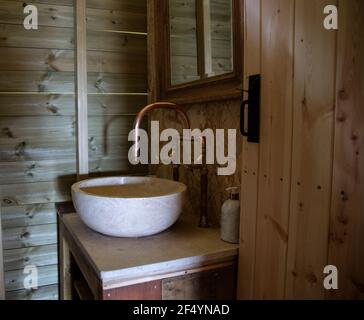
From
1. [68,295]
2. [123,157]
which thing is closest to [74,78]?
[123,157]

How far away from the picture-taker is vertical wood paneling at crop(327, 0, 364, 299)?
2.32 ft

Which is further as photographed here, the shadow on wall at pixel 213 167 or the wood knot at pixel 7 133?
the wood knot at pixel 7 133

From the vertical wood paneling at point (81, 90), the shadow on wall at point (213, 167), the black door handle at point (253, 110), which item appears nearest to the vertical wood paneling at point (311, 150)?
the black door handle at point (253, 110)

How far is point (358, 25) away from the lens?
2.29ft

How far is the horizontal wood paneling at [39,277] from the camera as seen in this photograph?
1.76m

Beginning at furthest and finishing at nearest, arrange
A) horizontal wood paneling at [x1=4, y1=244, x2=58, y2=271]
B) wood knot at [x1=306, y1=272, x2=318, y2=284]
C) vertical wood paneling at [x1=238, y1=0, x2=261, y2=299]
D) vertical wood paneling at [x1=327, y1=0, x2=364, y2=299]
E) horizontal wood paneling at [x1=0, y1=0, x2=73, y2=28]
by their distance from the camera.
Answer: horizontal wood paneling at [x1=4, y1=244, x2=58, y2=271]
horizontal wood paneling at [x1=0, y1=0, x2=73, y2=28]
vertical wood paneling at [x1=238, y1=0, x2=261, y2=299]
wood knot at [x1=306, y1=272, x2=318, y2=284]
vertical wood paneling at [x1=327, y1=0, x2=364, y2=299]

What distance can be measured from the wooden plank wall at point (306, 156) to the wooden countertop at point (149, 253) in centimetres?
Answer: 13

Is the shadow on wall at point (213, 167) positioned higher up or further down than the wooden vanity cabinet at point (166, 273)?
higher up

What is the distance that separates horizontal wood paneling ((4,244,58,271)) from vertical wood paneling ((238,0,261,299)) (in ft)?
3.60

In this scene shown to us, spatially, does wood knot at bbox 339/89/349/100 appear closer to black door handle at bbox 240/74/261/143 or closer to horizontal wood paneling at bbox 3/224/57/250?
black door handle at bbox 240/74/261/143

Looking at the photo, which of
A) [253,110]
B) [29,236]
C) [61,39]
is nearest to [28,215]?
[29,236]

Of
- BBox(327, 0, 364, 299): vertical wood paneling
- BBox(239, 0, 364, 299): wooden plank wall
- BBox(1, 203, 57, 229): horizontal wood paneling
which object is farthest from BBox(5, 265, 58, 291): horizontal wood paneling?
BBox(327, 0, 364, 299): vertical wood paneling

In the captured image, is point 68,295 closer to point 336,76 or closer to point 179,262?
point 179,262

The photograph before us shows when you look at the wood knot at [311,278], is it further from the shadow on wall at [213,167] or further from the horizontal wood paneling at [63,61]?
the horizontal wood paneling at [63,61]
